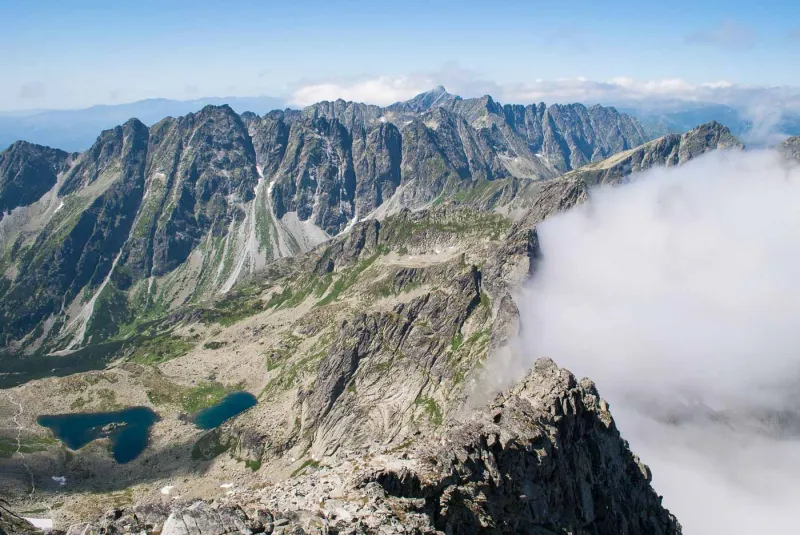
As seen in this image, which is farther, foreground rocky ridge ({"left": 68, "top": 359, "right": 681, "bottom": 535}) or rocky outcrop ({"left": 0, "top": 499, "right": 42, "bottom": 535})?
rocky outcrop ({"left": 0, "top": 499, "right": 42, "bottom": 535})

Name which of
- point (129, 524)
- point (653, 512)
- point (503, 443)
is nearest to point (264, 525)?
point (129, 524)

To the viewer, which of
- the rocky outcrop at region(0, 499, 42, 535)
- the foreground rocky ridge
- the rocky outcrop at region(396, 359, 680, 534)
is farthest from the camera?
the rocky outcrop at region(0, 499, 42, 535)

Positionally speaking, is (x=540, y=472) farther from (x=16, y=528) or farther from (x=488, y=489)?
(x=16, y=528)

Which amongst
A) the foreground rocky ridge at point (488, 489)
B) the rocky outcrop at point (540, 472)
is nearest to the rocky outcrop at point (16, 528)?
the foreground rocky ridge at point (488, 489)

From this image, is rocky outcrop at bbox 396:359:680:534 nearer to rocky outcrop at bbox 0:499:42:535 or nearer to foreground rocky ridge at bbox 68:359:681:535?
foreground rocky ridge at bbox 68:359:681:535

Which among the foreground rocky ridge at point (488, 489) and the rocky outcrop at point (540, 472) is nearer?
the foreground rocky ridge at point (488, 489)

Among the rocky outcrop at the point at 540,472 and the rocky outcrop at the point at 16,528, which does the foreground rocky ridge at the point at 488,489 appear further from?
the rocky outcrop at the point at 16,528

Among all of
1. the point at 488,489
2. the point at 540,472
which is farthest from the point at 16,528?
the point at 540,472

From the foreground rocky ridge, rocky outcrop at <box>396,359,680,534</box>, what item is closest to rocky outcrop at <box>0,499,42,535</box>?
the foreground rocky ridge
